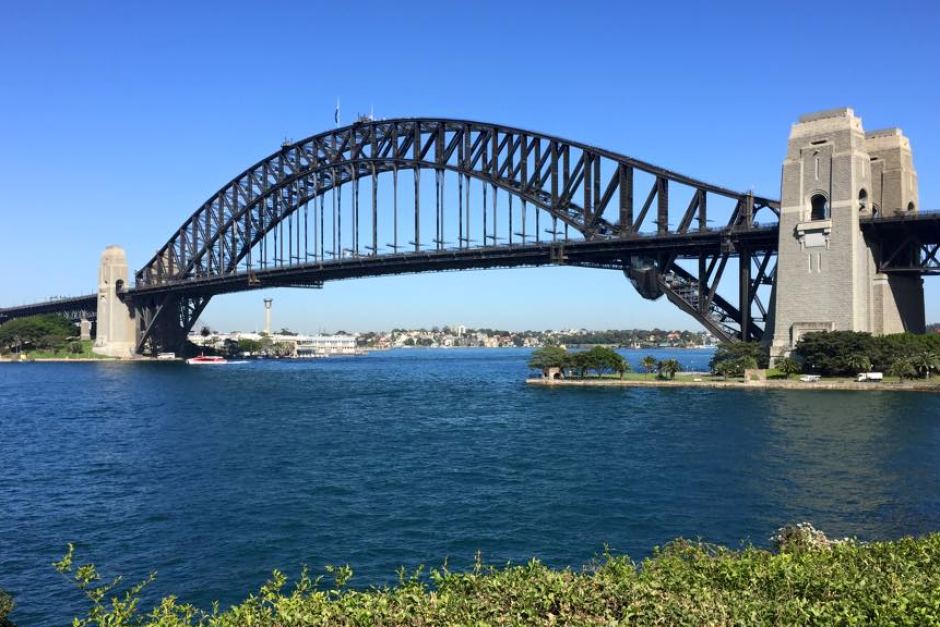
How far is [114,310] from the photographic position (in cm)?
15300

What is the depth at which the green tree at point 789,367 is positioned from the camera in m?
73.2

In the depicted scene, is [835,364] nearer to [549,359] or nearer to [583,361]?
[583,361]

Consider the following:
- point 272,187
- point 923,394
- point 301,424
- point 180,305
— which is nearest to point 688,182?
point 923,394

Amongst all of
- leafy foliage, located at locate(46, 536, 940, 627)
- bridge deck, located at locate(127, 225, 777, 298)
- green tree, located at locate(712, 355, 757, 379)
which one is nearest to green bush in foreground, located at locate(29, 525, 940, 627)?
leafy foliage, located at locate(46, 536, 940, 627)

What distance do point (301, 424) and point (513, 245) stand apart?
46947 millimetres

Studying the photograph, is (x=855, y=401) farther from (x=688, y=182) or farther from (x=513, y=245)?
(x=513, y=245)

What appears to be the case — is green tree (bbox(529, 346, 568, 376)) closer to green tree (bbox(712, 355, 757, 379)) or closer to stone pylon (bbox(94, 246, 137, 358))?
green tree (bbox(712, 355, 757, 379))

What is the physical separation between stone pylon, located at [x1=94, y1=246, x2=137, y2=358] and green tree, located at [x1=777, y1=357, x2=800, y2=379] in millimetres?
119649

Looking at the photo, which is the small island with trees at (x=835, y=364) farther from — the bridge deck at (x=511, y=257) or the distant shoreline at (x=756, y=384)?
the bridge deck at (x=511, y=257)

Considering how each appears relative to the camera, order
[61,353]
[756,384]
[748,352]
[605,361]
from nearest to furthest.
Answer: [756,384], [748,352], [605,361], [61,353]

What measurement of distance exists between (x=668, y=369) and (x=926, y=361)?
78.6 feet

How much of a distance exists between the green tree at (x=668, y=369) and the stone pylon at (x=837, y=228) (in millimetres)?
11025

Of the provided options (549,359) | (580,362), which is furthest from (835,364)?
(549,359)

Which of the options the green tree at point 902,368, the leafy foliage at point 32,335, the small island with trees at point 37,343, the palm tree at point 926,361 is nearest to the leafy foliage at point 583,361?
the green tree at point 902,368
